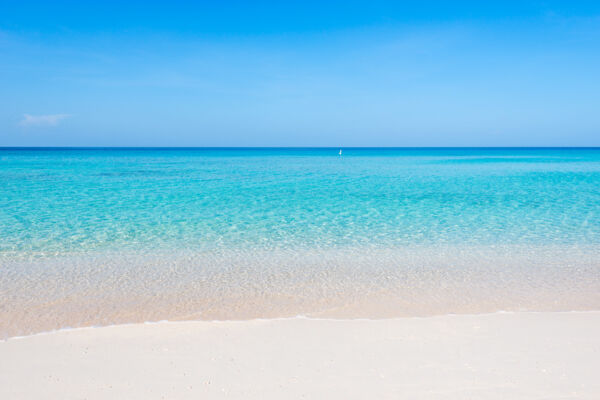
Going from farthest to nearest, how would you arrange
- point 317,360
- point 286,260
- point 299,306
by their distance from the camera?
1. point 286,260
2. point 299,306
3. point 317,360

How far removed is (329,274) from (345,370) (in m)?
3.51

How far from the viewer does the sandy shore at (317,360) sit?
3.83 m

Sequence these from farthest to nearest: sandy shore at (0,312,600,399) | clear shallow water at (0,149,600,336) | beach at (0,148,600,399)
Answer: clear shallow water at (0,149,600,336), beach at (0,148,600,399), sandy shore at (0,312,600,399)

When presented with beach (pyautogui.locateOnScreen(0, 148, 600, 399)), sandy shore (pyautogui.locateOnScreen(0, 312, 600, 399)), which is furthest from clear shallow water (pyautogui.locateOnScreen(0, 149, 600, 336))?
sandy shore (pyautogui.locateOnScreen(0, 312, 600, 399))

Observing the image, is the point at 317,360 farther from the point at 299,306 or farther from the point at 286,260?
the point at 286,260

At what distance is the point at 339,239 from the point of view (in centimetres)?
1025

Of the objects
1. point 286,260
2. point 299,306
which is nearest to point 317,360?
point 299,306

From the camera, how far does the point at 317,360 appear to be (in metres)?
4.39

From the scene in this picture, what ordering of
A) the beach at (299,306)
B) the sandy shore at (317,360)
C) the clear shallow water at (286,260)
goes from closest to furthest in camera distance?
the sandy shore at (317,360)
the beach at (299,306)
the clear shallow water at (286,260)

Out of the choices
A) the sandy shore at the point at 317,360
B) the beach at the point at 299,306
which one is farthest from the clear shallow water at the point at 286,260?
the sandy shore at the point at 317,360

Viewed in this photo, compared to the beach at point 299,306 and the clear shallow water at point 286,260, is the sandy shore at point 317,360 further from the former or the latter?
the clear shallow water at point 286,260

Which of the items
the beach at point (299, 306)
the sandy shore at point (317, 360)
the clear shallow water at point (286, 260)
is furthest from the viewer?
the clear shallow water at point (286, 260)

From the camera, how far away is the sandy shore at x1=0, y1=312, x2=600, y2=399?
3826mm

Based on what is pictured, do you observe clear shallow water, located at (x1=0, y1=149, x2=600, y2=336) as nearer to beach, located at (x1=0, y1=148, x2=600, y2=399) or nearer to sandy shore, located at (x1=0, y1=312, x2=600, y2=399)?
beach, located at (x1=0, y1=148, x2=600, y2=399)
